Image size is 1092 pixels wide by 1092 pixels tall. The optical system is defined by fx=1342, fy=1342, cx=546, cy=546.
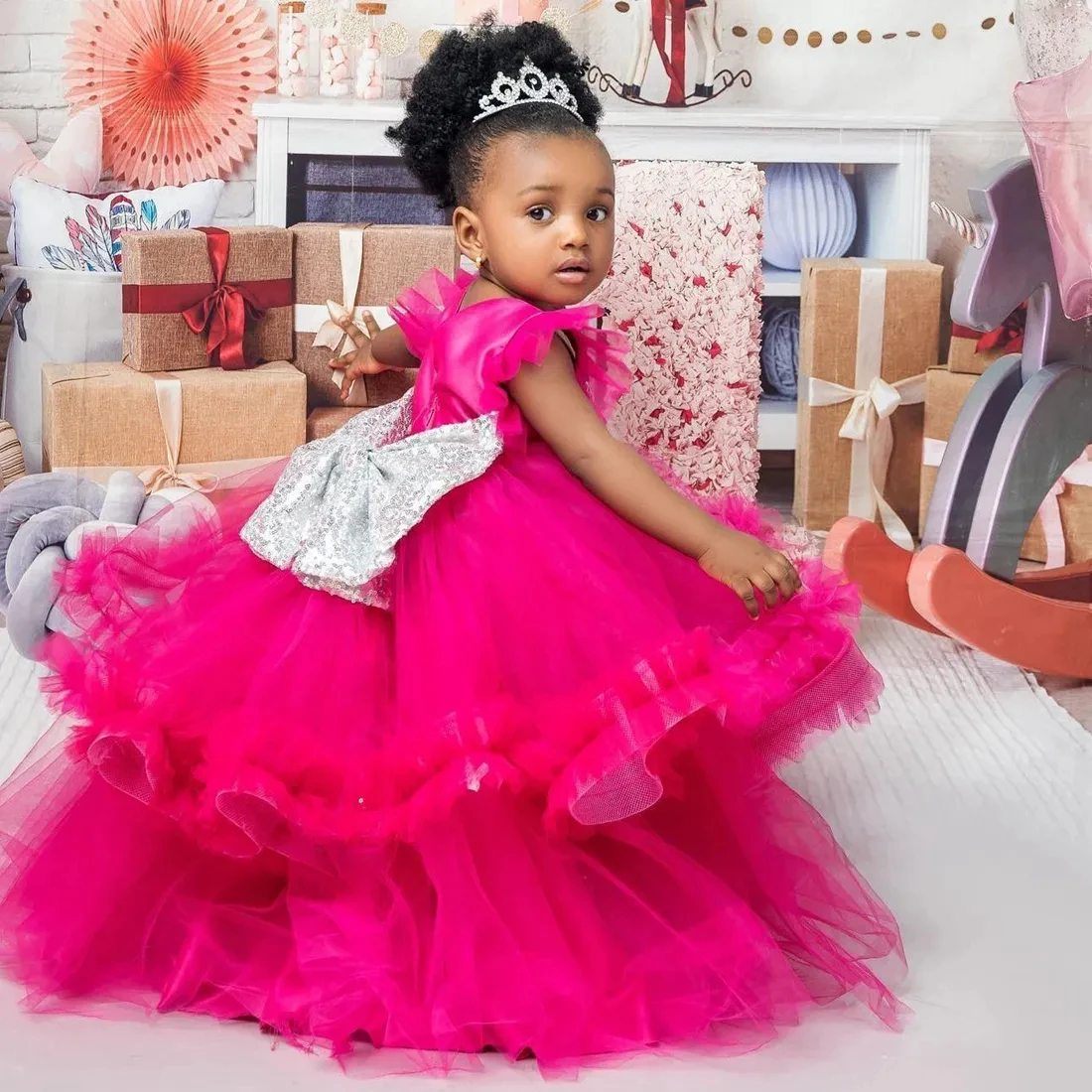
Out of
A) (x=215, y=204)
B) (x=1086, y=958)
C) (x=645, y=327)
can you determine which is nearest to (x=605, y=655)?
(x=1086, y=958)

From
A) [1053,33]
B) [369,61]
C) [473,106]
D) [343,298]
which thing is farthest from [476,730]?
[1053,33]

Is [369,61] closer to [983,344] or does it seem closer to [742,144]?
[742,144]

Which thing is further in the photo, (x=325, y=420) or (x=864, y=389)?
(x=864, y=389)

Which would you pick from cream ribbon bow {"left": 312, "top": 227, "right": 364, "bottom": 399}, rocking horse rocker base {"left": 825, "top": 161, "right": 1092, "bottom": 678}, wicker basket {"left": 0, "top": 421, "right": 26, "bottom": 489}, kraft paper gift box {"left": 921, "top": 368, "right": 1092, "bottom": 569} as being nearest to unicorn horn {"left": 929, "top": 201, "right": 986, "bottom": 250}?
rocking horse rocker base {"left": 825, "top": 161, "right": 1092, "bottom": 678}

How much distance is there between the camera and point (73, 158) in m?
1.53

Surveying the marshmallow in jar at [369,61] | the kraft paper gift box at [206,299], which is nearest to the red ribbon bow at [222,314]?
the kraft paper gift box at [206,299]

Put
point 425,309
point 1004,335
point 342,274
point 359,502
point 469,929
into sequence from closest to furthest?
point 469,929
point 359,502
point 425,309
point 342,274
point 1004,335

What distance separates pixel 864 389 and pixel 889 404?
0.04 metres

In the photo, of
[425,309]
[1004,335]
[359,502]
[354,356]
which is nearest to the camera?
[359,502]

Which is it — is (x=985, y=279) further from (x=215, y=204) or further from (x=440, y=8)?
(x=215, y=204)

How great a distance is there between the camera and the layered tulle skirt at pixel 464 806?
84 cm

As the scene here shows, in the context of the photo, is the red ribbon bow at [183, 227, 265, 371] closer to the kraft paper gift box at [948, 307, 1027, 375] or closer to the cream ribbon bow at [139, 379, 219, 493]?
the cream ribbon bow at [139, 379, 219, 493]

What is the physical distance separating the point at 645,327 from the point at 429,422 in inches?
23.4

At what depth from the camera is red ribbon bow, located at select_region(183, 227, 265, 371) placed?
1533mm
